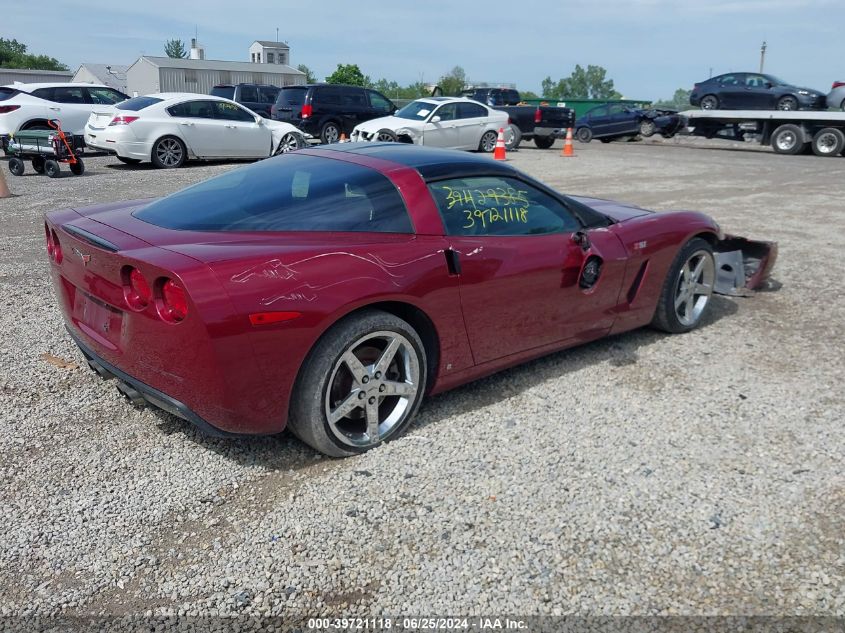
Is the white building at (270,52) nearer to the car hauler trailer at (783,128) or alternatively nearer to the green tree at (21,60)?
the green tree at (21,60)

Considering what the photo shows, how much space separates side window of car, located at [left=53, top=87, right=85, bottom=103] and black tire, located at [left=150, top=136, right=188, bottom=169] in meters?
3.71

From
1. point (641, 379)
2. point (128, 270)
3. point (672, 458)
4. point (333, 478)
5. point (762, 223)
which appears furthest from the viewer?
point (762, 223)

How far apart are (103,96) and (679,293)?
15887 millimetres

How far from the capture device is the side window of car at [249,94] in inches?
917

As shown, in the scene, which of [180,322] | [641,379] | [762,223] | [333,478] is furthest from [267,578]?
[762,223]

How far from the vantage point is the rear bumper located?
9.75 ft

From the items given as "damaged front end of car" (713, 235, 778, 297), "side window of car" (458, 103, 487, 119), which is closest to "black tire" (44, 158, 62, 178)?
"side window of car" (458, 103, 487, 119)

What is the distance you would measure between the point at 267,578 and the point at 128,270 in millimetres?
1370

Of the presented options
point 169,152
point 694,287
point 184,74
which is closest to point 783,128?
point 169,152

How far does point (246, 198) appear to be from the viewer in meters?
3.55

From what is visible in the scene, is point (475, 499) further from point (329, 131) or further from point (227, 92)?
point (227, 92)

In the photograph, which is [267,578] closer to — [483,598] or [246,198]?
[483,598]

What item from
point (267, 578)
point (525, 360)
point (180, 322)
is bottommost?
point (267, 578)

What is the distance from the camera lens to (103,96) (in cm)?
1695
